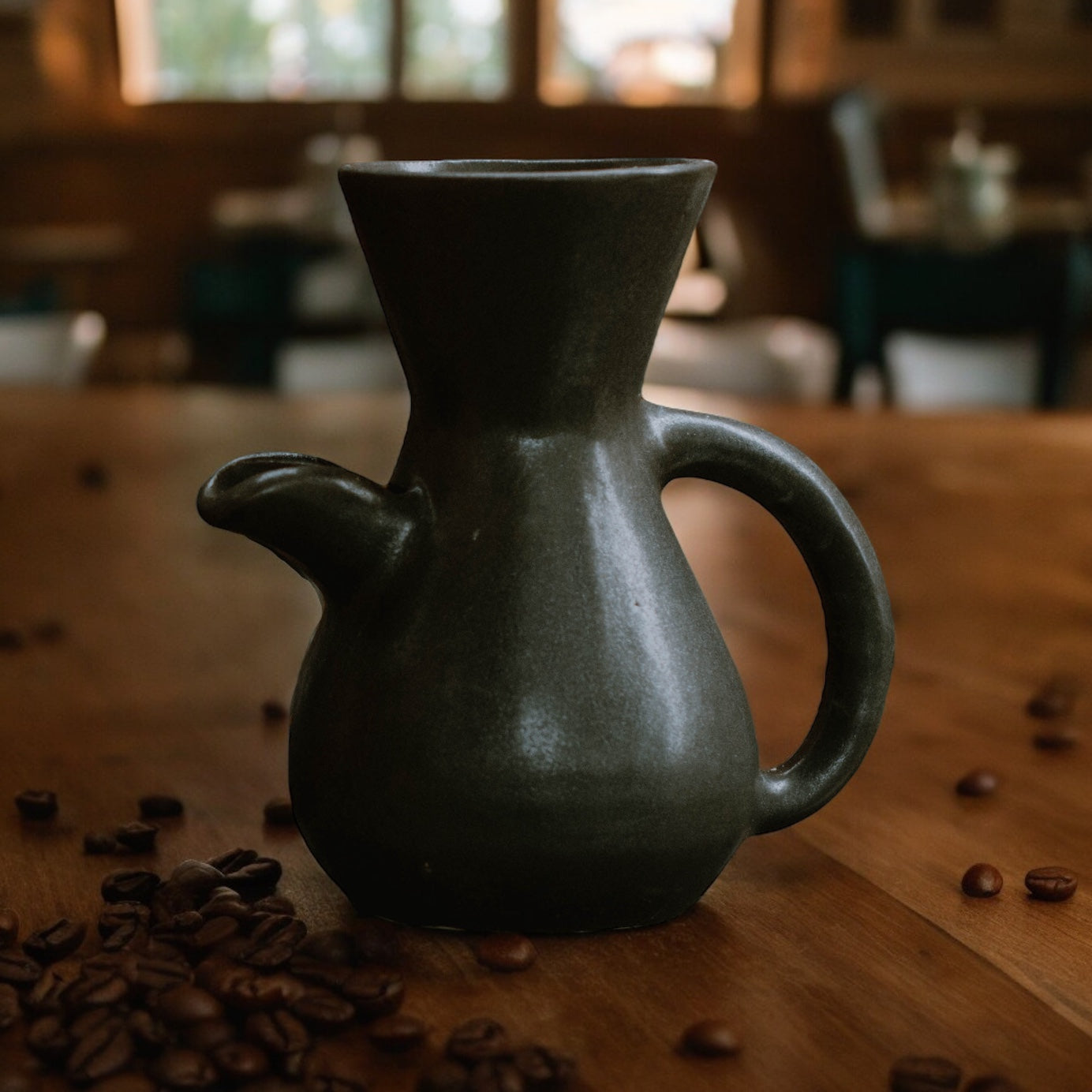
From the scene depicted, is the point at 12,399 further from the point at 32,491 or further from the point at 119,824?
the point at 119,824

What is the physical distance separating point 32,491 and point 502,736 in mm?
1118

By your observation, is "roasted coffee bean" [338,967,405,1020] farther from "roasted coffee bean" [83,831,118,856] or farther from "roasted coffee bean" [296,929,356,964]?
"roasted coffee bean" [83,831,118,856]

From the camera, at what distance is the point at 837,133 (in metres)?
5.92

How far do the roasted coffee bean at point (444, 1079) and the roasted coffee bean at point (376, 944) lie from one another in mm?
77

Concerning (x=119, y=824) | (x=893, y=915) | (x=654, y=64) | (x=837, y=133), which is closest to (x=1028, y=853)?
(x=893, y=915)

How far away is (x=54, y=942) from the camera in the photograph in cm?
51

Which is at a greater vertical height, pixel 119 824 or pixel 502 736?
pixel 502 736

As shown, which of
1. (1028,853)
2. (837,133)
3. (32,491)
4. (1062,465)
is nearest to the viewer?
(1028,853)

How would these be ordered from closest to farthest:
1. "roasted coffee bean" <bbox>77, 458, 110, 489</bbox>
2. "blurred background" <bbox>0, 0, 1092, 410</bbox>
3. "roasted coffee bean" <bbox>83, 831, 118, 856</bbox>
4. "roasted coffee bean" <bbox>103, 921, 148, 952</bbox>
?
"roasted coffee bean" <bbox>103, 921, 148, 952</bbox>
"roasted coffee bean" <bbox>83, 831, 118, 856</bbox>
"roasted coffee bean" <bbox>77, 458, 110, 489</bbox>
"blurred background" <bbox>0, 0, 1092, 410</bbox>

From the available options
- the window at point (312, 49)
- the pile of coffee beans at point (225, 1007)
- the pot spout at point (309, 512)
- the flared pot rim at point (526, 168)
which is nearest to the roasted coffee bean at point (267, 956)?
the pile of coffee beans at point (225, 1007)

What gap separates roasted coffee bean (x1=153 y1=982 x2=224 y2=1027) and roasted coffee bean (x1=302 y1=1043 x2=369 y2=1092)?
0.03 m

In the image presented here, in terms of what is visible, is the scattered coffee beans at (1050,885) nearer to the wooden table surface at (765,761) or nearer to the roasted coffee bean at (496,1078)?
the wooden table surface at (765,761)

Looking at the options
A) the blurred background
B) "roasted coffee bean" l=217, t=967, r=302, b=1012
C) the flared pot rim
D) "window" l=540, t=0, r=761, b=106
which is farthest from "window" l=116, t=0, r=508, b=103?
"roasted coffee bean" l=217, t=967, r=302, b=1012

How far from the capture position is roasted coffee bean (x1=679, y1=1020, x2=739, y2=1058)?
444 mm
